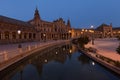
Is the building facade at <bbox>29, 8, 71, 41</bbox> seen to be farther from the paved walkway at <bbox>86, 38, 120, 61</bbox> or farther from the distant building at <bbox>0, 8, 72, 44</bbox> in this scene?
the paved walkway at <bbox>86, 38, 120, 61</bbox>

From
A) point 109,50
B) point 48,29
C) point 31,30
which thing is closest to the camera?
point 109,50

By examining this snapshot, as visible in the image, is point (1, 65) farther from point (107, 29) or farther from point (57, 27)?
point (107, 29)

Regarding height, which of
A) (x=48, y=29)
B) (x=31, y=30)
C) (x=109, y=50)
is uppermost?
(x=48, y=29)

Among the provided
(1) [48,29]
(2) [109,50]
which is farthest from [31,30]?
(2) [109,50]

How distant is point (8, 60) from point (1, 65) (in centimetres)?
174

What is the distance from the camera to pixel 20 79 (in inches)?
455

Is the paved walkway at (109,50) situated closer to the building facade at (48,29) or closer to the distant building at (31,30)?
the distant building at (31,30)

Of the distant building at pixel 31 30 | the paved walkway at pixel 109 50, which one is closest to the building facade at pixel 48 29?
the distant building at pixel 31 30

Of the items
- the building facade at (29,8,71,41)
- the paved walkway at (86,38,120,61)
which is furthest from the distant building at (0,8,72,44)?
the paved walkway at (86,38,120,61)

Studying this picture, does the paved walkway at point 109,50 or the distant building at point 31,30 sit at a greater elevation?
the distant building at point 31,30

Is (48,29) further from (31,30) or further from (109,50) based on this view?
(109,50)

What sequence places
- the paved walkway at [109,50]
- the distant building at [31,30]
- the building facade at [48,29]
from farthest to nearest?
the building facade at [48,29] → the distant building at [31,30] → the paved walkway at [109,50]

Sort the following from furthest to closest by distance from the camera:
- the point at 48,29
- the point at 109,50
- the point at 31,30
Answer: the point at 48,29 < the point at 31,30 < the point at 109,50

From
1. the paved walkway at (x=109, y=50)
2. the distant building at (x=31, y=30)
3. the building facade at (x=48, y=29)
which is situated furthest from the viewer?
the building facade at (x=48, y=29)
